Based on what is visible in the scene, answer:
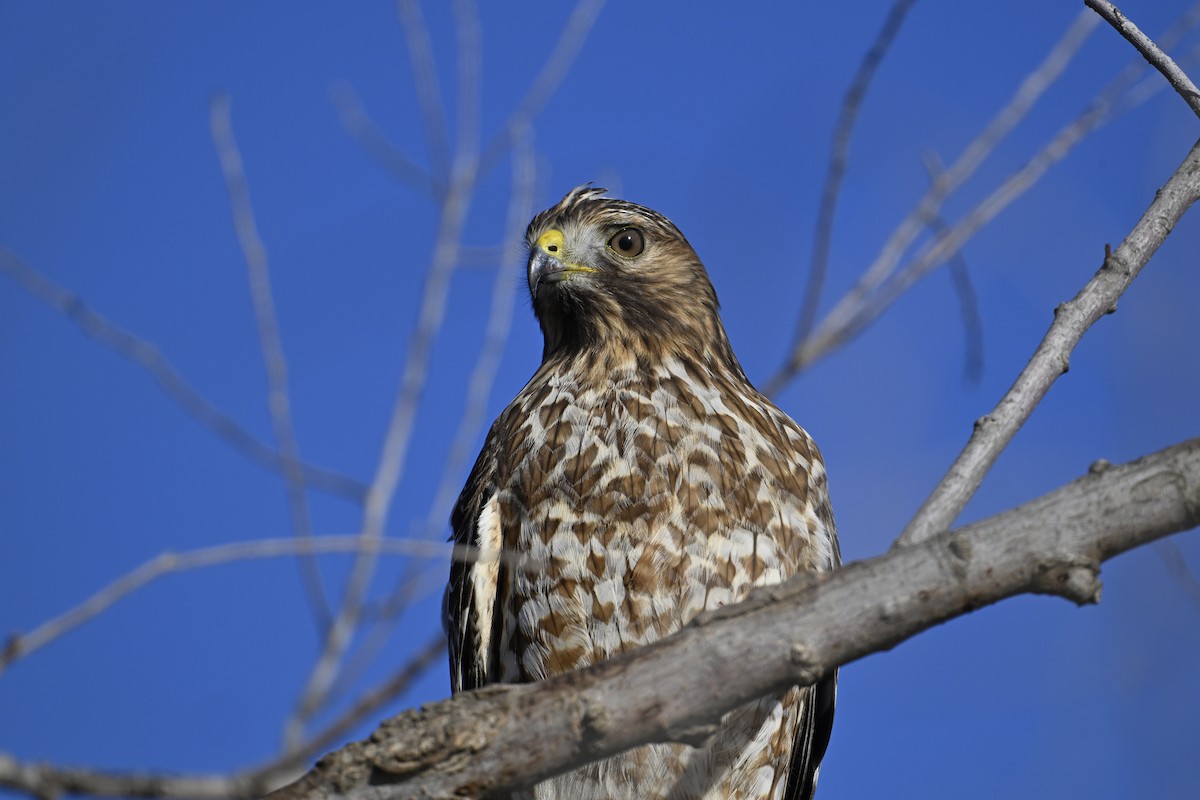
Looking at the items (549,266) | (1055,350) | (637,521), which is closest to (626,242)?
(549,266)

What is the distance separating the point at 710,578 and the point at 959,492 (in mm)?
1381

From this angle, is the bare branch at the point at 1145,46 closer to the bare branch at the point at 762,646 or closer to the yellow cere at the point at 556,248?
the bare branch at the point at 762,646

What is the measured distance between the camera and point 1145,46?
2.45 m

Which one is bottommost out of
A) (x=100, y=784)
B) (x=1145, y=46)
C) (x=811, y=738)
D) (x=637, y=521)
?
(x=100, y=784)

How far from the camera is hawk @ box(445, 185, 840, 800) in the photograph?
3734 millimetres

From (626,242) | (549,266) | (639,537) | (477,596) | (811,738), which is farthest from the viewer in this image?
(626,242)

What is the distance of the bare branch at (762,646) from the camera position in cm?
185

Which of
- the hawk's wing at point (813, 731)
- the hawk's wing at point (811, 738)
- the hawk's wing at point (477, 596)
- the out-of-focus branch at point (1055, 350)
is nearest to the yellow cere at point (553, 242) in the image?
the hawk's wing at point (477, 596)

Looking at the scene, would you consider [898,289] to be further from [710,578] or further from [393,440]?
[393,440]

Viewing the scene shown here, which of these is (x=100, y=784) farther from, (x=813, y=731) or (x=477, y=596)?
(x=813, y=731)

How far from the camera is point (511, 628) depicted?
3.92 meters

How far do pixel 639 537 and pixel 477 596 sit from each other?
0.62 metres

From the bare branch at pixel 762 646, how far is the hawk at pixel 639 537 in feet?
5.15

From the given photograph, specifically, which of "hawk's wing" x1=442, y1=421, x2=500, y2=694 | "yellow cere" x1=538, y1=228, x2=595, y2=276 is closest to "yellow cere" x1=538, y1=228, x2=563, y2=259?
"yellow cere" x1=538, y1=228, x2=595, y2=276
